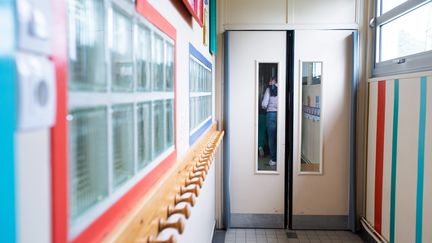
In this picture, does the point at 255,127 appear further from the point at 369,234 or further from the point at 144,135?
the point at 144,135

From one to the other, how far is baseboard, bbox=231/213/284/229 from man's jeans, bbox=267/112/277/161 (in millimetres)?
608

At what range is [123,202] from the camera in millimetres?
820

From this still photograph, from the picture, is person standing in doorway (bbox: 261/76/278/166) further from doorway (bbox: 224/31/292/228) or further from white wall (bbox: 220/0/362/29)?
white wall (bbox: 220/0/362/29)

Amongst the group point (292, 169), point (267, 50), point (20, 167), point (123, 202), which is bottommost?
point (292, 169)

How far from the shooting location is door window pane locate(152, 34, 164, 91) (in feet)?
3.67

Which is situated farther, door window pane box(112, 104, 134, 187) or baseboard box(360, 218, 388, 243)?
baseboard box(360, 218, 388, 243)

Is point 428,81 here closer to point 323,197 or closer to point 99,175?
point 323,197

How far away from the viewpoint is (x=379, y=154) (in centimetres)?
331

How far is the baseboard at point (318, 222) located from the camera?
12.7 feet

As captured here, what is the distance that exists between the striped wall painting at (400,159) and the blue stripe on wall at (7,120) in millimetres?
2569

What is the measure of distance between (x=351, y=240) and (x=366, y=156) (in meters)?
0.82

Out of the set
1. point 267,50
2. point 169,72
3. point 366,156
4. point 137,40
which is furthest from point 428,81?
point 137,40

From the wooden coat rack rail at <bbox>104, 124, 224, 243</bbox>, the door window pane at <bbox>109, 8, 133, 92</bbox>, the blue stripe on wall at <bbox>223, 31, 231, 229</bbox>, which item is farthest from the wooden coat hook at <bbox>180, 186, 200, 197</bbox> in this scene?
the blue stripe on wall at <bbox>223, 31, 231, 229</bbox>

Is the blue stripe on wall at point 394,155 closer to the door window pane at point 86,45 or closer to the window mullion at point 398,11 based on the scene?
the window mullion at point 398,11
